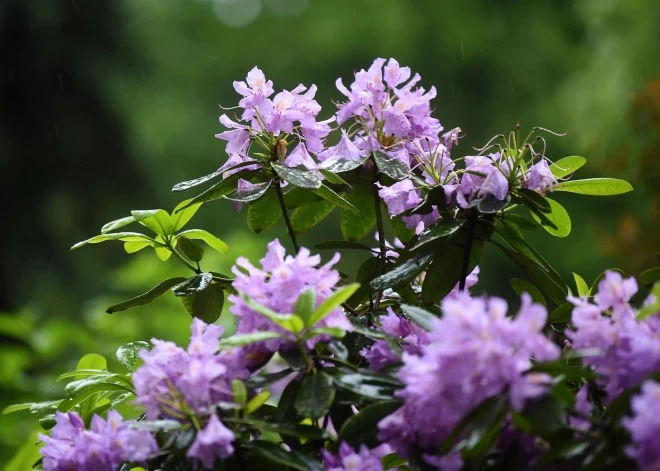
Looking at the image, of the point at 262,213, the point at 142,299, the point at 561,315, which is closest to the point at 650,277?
the point at 561,315

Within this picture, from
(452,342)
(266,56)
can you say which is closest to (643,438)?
(452,342)

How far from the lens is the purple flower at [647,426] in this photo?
551mm

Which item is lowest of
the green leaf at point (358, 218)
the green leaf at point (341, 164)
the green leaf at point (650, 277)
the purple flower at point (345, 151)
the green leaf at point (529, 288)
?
the green leaf at point (529, 288)

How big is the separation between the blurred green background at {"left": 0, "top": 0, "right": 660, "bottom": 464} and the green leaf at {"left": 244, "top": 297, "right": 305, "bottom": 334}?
191 cm

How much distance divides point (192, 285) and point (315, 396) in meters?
0.32

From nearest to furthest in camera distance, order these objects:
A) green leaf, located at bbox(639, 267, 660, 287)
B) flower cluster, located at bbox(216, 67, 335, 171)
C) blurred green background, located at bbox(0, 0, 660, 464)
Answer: green leaf, located at bbox(639, 267, 660, 287)
flower cluster, located at bbox(216, 67, 335, 171)
blurred green background, located at bbox(0, 0, 660, 464)

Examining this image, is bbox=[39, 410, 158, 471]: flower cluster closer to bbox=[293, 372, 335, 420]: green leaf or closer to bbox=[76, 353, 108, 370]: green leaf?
bbox=[293, 372, 335, 420]: green leaf

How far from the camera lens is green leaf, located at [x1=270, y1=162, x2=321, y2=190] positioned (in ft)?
2.99

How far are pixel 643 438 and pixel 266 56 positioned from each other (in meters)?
9.16

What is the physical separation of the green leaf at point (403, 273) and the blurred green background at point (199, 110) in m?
1.79

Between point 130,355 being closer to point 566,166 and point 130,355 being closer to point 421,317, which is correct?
point 421,317

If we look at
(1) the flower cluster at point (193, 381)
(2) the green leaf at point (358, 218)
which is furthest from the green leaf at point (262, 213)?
(1) the flower cluster at point (193, 381)

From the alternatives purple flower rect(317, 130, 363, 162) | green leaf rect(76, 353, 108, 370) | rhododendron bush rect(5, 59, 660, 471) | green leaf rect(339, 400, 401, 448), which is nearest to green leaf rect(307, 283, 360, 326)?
rhododendron bush rect(5, 59, 660, 471)

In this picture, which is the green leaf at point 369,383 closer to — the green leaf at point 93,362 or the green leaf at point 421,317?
the green leaf at point 421,317
